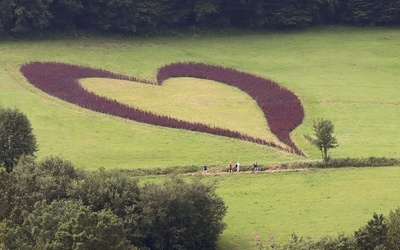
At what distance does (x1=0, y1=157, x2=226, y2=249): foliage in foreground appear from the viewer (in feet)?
148

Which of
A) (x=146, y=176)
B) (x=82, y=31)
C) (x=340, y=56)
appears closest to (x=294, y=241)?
(x=146, y=176)

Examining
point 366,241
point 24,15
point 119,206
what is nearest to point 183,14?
point 24,15

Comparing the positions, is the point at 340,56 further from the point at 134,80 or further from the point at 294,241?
the point at 294,241

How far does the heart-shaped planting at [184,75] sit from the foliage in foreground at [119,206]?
17110mm

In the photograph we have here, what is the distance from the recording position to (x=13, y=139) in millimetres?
57031

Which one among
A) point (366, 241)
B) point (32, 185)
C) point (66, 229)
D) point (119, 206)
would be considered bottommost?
point (119, 206)

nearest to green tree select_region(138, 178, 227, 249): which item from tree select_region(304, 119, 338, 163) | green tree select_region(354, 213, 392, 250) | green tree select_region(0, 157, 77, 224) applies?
green tree select_region(0, 157, 77, 224)

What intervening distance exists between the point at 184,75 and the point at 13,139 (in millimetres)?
29050

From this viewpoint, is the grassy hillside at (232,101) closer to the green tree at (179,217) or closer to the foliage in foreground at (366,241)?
the green tree at (179,217)

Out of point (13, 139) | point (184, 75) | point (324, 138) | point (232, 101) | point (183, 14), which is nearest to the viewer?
point (13, 139)

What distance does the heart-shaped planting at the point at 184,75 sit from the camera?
Answer: 227 feet

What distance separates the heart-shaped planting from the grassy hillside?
1.13m

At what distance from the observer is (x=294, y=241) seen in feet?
140

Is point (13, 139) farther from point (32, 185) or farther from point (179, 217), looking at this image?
point (179, 217)
